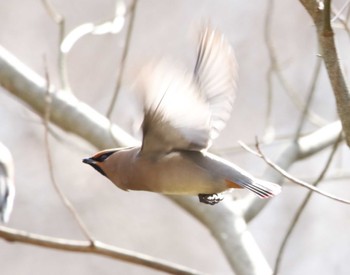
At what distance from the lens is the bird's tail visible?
151 cm

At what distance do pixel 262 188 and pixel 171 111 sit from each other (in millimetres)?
218

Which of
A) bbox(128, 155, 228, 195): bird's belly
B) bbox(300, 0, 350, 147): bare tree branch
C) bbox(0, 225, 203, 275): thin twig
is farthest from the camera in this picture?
bbox(0, 225, 203, 275): thin twig

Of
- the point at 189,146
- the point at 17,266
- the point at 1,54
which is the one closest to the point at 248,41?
the point at 17,266

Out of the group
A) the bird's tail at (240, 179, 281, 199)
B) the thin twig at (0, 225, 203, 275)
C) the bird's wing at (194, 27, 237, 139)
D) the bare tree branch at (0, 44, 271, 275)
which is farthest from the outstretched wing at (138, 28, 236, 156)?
the bare tree branch at (0, 44, 271, 275)

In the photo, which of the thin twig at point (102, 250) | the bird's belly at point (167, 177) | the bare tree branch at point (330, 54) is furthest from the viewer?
the thin twig at point (102, 250)

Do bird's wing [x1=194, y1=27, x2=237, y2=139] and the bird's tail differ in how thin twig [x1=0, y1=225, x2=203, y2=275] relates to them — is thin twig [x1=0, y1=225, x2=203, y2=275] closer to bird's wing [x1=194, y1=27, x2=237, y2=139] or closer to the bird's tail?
the bird's tail

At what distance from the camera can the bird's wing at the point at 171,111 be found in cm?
136

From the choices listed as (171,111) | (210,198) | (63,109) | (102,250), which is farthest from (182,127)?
(63,109)

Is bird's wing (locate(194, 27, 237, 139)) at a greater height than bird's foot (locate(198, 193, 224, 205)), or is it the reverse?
bird's wing (locate(194, 27, 237, 139))

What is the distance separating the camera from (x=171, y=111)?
1415 mm

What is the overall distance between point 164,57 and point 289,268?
3.13 meters

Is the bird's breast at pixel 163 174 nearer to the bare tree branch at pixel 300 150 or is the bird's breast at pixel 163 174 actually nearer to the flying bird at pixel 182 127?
the flying bird at pixel 182 127

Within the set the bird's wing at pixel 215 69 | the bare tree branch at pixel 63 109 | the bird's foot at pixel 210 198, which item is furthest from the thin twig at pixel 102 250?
the bird's wing at pixel 215 69

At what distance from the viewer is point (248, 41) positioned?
14.7ft
